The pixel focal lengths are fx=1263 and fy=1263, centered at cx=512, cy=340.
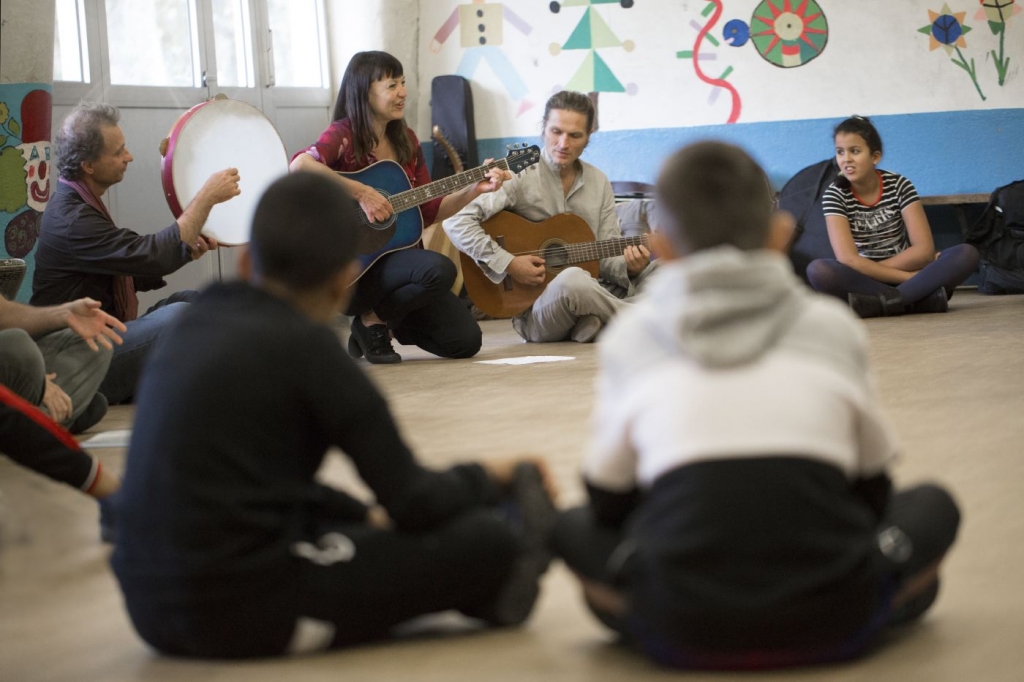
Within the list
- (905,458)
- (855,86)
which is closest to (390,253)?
(905,458)

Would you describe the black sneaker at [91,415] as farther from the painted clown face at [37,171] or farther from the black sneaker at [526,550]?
the black sneaker at [526,550]

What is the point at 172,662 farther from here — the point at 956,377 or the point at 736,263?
the point at 956,377

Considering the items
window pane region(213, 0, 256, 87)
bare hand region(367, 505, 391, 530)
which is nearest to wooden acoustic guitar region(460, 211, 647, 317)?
window pane region(213, 0, 256, 87)

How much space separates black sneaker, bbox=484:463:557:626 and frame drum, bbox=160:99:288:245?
303cm

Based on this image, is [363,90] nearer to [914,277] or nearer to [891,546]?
[914,277]

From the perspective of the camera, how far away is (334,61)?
7.90m

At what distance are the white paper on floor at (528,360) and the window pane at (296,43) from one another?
299 centimetres

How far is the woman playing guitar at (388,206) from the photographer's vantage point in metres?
5.25

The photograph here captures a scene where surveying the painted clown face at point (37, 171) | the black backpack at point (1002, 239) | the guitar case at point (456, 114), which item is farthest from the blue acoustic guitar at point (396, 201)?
the black backpack at point (1002, 239)

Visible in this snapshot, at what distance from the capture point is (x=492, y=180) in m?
5.39

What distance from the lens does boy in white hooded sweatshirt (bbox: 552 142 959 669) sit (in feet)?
4.92

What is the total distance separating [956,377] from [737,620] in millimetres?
2838

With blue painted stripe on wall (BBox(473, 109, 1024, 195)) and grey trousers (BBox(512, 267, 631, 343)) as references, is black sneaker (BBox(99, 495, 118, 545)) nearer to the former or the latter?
grey trousers (BBox(512, 267, 631, 343))

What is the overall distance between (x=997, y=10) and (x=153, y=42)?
4.74 meters
